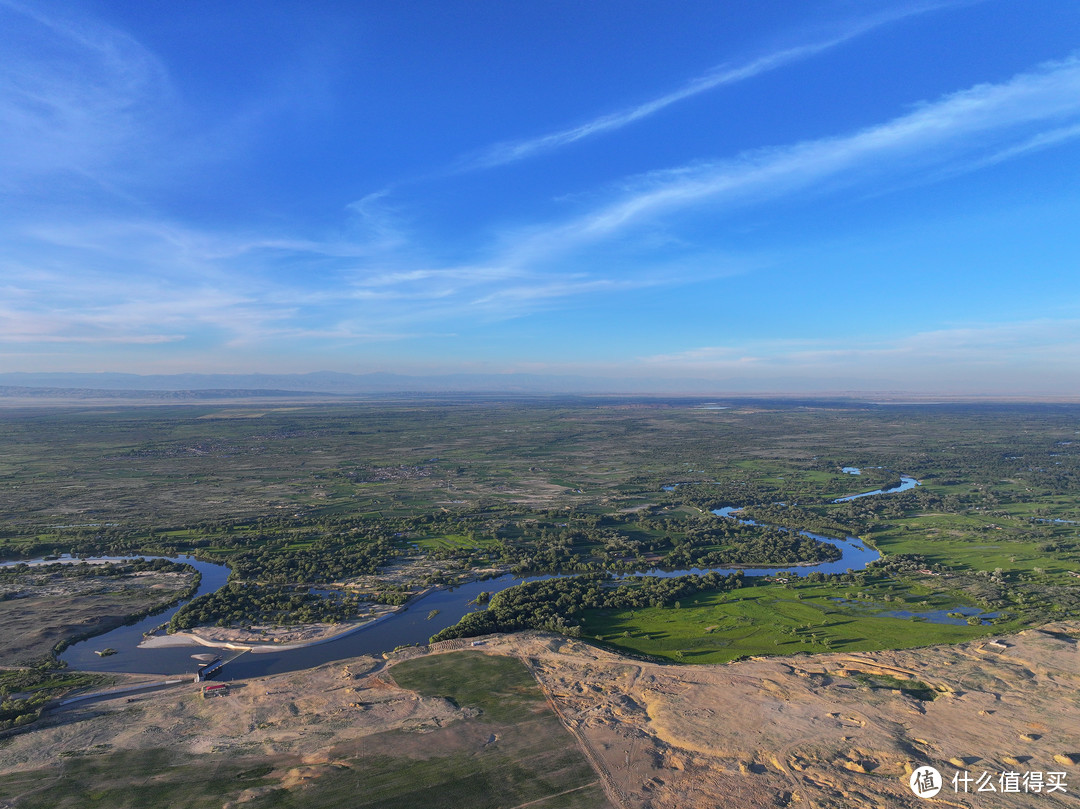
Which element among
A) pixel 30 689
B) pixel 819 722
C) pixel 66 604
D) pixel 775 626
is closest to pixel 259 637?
pixel 30 689

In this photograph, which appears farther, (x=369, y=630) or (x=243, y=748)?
(x=369, y=630)

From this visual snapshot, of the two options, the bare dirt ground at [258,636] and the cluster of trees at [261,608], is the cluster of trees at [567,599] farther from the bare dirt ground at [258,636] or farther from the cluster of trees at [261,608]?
the cluster of trees at [261,608]

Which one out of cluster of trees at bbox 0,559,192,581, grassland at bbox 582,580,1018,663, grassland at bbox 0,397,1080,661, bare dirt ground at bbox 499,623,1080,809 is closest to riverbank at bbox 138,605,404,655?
grassland at bbox 0,397,1080,661

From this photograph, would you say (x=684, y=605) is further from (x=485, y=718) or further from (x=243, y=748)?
(x=243, y=748)

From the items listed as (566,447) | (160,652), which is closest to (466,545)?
(160,652)

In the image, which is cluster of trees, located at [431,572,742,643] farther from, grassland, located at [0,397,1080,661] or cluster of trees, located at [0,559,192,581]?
cluster of trees, located at [0,559,192,581]

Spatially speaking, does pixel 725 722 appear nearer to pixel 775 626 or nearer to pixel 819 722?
pixel 819 722
